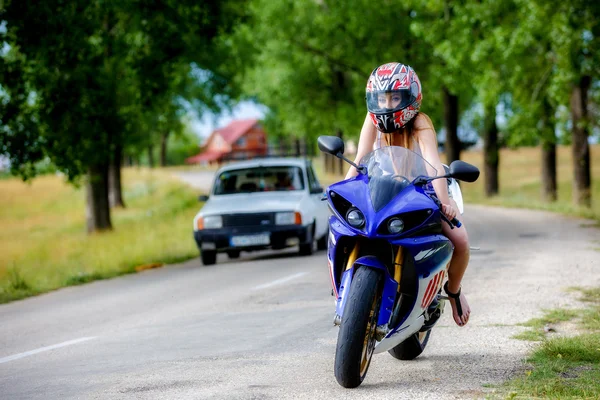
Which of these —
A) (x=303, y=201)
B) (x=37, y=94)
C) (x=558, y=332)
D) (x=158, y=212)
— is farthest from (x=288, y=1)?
(x=558, y=332)

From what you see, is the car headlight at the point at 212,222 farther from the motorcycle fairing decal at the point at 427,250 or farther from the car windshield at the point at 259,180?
the motorcycle fairing decal at the point at 427,250

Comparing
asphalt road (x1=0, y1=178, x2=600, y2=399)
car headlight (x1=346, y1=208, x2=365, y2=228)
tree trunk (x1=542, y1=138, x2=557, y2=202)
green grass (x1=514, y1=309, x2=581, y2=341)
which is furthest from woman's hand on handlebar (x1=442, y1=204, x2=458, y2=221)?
tree trunk (x1=542, y1=138, x2=557, y2=202)

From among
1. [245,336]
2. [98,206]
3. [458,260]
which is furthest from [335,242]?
[98,206]

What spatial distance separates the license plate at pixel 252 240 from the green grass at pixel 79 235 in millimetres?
2064

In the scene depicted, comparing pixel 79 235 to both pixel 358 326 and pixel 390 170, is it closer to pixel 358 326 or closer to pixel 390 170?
pixel 390 170

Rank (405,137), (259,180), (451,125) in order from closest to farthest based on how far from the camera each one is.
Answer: (405,137) < (259,180) < (451,125)

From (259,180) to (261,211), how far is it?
56.9 inches

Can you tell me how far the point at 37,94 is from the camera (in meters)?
18.5

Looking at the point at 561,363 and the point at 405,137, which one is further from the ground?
the point at 405,137

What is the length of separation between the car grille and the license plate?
20 centimetres

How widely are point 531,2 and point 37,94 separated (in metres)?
12.3

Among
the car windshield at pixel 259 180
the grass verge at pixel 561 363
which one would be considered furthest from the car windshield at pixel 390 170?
the car windshield at pixel 259 180

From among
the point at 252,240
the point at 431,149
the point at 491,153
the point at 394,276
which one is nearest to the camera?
the point at 394,276

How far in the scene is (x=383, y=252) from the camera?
5367 mm
